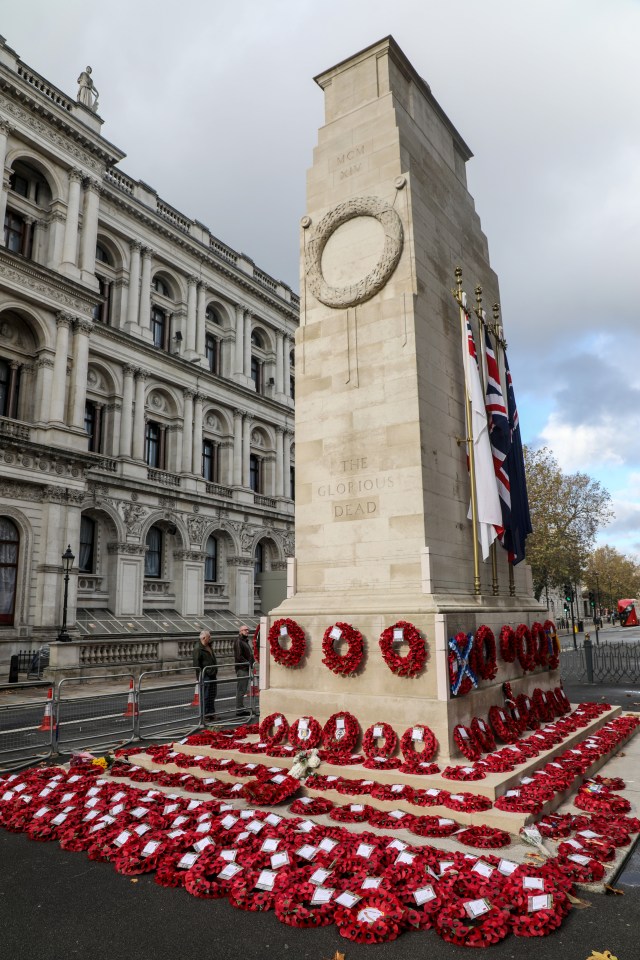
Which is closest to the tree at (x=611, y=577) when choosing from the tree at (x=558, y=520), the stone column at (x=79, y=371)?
the tree at (x=558, y=520)

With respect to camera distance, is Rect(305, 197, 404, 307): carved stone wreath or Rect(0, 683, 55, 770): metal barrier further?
Rect(305, 197, 404, 307): carved stone wreath

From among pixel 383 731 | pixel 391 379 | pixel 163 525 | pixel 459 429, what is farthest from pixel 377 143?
pixel 163 525

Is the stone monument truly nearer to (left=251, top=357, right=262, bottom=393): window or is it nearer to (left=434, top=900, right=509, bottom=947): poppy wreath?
(left=434, top=900, right=509, bottom=947): poppy wreath

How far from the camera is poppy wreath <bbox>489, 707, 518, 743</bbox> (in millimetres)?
10258

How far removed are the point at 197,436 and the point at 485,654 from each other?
3089cm

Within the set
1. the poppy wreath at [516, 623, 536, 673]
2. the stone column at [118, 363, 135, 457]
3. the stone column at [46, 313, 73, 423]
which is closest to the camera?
the poppy wreath at [516, 623, 536, 673]

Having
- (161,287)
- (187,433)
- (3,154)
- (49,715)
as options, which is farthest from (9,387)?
(49,715)

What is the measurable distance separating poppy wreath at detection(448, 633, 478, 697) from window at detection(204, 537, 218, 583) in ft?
103

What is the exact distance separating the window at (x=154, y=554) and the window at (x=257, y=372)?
14.4 m

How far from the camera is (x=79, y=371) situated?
30.5 metres

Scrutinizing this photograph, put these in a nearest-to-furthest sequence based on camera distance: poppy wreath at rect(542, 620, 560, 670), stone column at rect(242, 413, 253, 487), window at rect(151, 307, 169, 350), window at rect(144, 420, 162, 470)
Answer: poppy wreath at rect(542, 620, 560, 670) < window at rect(144, 420, 162, 470) < window at rect(151, 307, 169, 350) < stone column at rect(242, 413, 253, 487)

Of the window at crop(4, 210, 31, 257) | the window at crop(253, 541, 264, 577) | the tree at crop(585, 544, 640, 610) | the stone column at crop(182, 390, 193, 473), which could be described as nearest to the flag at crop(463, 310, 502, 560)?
the window at crop(4, 210, 31, 257)

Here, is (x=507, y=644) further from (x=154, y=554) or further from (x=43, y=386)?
(x=154, y=554)

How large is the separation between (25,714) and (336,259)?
13117 millimetres
